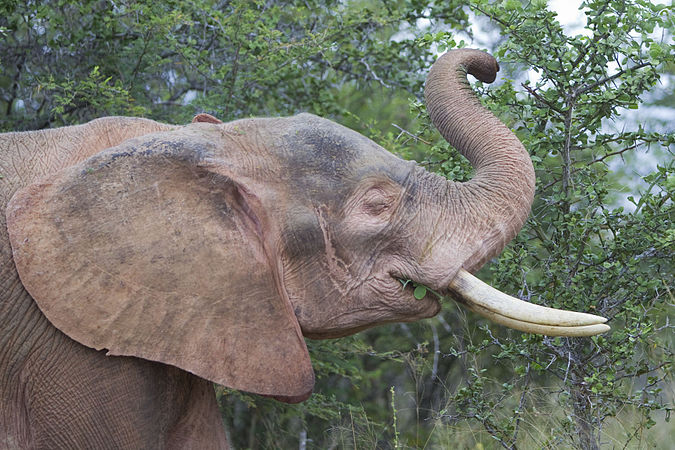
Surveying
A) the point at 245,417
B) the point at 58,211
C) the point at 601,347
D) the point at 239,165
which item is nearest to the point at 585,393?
the point at 601,347

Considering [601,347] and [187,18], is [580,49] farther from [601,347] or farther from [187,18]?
[187,18]

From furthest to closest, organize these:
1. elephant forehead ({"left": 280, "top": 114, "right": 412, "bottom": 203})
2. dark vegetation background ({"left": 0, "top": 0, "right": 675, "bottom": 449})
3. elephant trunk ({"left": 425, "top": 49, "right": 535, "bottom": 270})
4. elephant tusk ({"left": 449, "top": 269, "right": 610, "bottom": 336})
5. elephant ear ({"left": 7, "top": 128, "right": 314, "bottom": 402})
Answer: dark vegetation background ({"left": 0, "top": 0, "right": 675, "bottom": 449}) < elephant trunk ({"left": 425, "top": 49, "right": 535, "bottom": 270}) < elephant forehead ({"left": 280, "top": 114, "right": 412, "bottom": 203}) < elephant tusk ({"left": 449, "top": 269, "right": 610, "bottom": 336}) < elephant ear ({"left": 7, "top": 128, "right": 314, "bottom": 402})

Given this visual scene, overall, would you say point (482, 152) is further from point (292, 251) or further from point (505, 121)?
point (505, 121)

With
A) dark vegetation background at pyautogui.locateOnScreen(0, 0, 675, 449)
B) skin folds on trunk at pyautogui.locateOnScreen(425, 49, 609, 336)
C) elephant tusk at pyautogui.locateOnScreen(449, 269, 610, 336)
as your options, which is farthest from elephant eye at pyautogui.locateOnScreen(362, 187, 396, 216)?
dark vegetation background at pyautogui.locateOnScreen(0, 0, 675, 449)

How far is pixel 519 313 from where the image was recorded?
3645 millimetres

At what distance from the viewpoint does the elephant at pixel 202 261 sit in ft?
11.5

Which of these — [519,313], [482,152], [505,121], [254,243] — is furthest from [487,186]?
[505,121]

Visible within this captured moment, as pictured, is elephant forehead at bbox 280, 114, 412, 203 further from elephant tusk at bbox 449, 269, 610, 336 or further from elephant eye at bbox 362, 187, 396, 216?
elephant tusk at bbox 449, 269, 610, 336

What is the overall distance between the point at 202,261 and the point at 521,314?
1273 mm

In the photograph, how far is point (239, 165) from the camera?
3.76m

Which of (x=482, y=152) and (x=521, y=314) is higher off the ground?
(x=482, y=152)

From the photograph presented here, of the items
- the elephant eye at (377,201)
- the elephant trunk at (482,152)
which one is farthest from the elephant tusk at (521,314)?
the elephant eye at (377,201)

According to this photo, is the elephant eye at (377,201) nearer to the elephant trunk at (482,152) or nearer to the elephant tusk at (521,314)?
the elephant trunk at (482,152)

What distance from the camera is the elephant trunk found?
12.8ft
